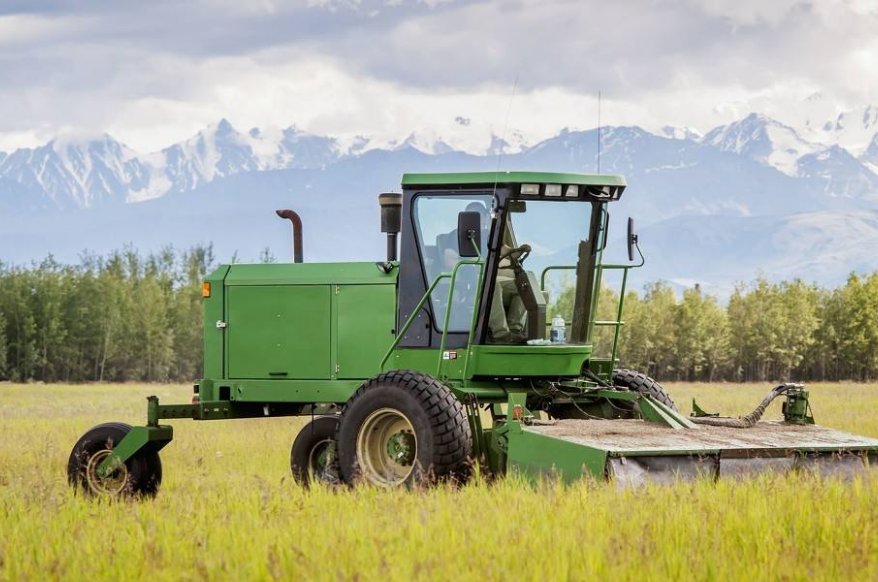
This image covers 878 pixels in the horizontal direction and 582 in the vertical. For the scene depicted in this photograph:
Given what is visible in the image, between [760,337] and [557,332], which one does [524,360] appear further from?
[760,337]

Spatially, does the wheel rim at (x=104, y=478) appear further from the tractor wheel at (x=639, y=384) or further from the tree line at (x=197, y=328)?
the tree line at (x=197, y=328)

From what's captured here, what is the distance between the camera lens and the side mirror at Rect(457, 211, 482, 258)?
12023 mm

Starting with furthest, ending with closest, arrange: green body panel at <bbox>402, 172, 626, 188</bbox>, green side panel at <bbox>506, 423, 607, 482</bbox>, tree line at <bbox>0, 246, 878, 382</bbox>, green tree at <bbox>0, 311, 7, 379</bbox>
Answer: tree line at <bbox>0, 246, 878, 382</bbox> < green tree at <bbox>0, 311, 7, 379</bbox> < green body panel at <bbox>402, 172, 626, 188</bbox> < green side panel at <bbox>506, 423, 607, 482</bbox>

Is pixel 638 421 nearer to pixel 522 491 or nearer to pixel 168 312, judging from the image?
pixel 522 491

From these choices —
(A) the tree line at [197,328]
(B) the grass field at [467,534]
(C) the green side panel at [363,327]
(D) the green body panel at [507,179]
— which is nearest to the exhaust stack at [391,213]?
(D) the green body panel at [507,179]

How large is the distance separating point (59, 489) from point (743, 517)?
301 inches

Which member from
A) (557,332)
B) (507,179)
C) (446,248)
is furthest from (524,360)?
(507,179)

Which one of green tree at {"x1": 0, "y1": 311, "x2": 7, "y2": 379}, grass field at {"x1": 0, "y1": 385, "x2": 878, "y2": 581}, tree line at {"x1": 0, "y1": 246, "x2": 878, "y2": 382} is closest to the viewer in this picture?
grass field at {"x1": 0, "y1": 385, "x2": 878, "y2": 581}

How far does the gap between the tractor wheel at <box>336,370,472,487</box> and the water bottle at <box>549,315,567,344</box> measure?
141 cm

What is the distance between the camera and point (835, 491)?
9781mm

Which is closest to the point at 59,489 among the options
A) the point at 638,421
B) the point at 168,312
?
the point at 638,421

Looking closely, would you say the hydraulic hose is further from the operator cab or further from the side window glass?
the side window glass

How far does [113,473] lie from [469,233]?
4843mm

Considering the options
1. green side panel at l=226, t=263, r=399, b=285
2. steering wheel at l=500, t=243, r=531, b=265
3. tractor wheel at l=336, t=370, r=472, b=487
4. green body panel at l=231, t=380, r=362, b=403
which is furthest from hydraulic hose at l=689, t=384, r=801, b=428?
green body panel at l=231, t=380, r=362, b=403
